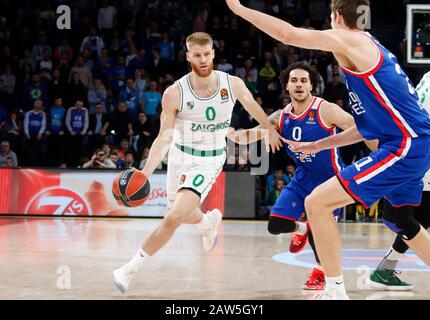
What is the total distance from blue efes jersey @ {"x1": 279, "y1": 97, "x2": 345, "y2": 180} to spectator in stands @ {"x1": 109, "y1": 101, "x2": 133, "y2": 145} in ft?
28.4

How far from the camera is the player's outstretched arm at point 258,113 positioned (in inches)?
242

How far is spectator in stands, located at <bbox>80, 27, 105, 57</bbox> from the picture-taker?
54.5 ft

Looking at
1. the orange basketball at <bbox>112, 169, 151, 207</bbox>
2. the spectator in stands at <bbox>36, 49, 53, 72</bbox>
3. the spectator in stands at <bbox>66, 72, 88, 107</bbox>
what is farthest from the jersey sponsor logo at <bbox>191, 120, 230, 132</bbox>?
the spectator in stands at <bbox>36, 49, 53, 72</bbox>

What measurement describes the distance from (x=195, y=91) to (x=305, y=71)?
1.04 metres

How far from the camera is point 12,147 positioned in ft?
48.2

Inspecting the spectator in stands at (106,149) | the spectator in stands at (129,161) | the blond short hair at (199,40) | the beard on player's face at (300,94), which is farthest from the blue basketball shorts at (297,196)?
the spectator in stands at (106,149)

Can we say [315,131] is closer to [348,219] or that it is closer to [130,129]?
[348,219]

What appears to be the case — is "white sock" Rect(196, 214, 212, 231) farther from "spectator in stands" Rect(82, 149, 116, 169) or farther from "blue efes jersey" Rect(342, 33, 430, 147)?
"spectator in stands" Rect(82, 149, 116, 169)

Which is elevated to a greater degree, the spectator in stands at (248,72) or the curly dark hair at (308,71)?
the spectator in stands at (248,72)

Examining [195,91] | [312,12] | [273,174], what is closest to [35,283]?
[195,91]

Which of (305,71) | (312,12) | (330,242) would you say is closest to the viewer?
(330,242)

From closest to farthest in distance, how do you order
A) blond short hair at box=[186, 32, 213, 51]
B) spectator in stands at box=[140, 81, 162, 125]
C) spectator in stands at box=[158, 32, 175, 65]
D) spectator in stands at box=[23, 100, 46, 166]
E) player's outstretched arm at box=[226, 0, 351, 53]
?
player's outstretched arm at box=[226, 0, 351, 53] → blond short hair at box=[186, 32, 213, 51] → spectator in stands at box=[23, 100, 46, 166] → spectator in stands at box=[140, 81, 162, 125] → spectator in stands at box=[158, 32, 175, 65]

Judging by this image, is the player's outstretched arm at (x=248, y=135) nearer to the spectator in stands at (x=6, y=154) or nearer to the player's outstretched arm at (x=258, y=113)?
the player's outstretched arm at (x=258, y=113)

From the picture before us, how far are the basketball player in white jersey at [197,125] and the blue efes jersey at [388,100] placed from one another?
4.81 feet
